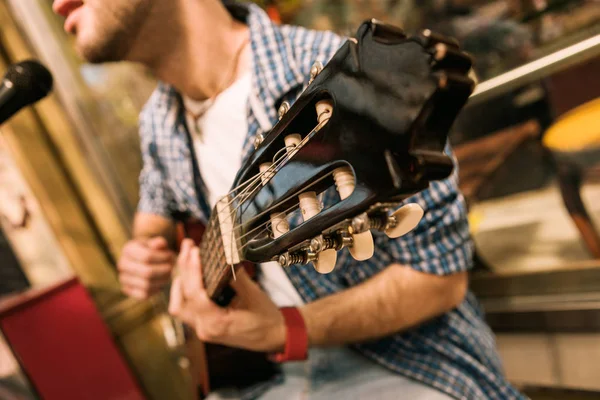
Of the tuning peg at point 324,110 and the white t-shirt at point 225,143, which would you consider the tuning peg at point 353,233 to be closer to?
the tuning peg at point 324,110

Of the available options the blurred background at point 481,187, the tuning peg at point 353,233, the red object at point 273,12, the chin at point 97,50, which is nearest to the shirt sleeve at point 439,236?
the tuning peg at point 353,233

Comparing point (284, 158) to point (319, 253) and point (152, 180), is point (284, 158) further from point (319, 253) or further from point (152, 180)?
point (152, 180)

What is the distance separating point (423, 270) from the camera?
0.71 metres

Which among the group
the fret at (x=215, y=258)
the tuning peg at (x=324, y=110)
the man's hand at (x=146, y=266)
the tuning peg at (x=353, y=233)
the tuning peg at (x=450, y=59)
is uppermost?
the tuning peg at (x=450, y=59)

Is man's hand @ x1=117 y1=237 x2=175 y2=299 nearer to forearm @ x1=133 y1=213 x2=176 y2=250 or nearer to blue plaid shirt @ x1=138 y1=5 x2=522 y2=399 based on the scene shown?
forearm @ x1=133 y1=213 x2=176 y2=250

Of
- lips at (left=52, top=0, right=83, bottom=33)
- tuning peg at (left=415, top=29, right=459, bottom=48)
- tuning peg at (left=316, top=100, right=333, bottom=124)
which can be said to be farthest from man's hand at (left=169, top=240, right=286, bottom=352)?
lips at (left=52, top=0, right=83, bottom=33)

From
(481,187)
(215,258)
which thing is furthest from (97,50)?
(481,187)

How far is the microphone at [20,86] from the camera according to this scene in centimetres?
68

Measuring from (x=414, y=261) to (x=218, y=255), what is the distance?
37cm

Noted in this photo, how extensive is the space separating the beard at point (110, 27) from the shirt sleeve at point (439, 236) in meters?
0.65

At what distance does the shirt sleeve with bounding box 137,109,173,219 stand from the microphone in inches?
14.2

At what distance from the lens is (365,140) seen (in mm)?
349

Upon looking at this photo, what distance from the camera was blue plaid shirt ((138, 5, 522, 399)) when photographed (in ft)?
2.29

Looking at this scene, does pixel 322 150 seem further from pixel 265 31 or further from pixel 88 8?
pixel 88 8
